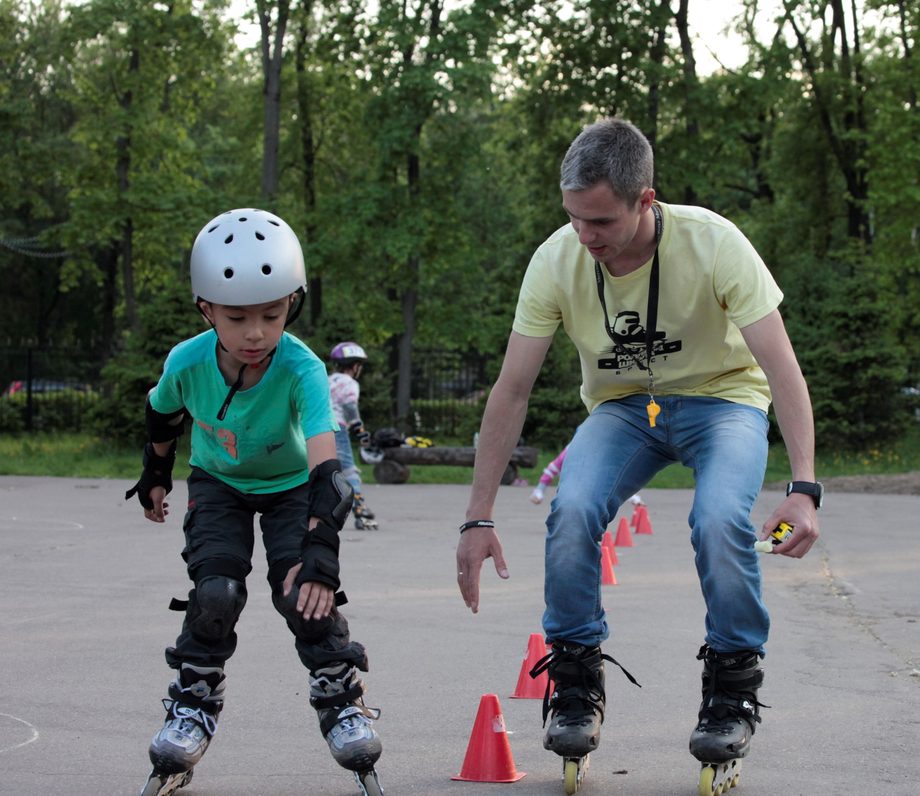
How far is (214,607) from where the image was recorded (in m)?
3.90

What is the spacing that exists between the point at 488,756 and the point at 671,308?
1.48 meters

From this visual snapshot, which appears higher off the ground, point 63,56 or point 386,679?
point 63,56

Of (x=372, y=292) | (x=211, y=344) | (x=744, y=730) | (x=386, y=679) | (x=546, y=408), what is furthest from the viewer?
(x=372, y=292)

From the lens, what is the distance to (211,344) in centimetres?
418

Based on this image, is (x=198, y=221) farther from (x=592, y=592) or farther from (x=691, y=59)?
(x=592, y=592)

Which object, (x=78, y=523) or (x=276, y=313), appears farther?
(x=78, y=523)

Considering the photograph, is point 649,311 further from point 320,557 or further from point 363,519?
point 363,519

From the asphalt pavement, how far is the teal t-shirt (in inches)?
37.1

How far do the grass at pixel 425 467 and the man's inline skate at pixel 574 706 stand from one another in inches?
538

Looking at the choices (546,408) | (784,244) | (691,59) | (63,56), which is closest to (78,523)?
(546,408)

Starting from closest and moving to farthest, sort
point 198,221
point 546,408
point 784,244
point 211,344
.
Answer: point 211,344
point 546,408
point 198,221
point 784,244

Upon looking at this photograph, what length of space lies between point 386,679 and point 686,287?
2488mm

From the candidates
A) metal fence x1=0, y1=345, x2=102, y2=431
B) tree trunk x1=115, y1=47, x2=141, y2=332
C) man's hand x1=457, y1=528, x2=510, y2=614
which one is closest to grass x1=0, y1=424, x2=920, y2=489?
metal fence x1=0, y1=345, x2=102, y2=431

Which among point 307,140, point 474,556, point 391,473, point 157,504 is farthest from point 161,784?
point 307,140
